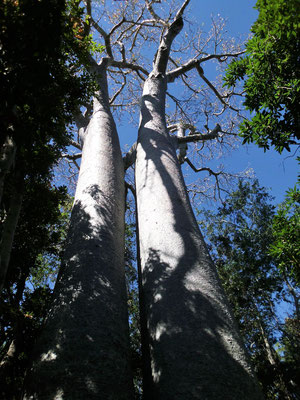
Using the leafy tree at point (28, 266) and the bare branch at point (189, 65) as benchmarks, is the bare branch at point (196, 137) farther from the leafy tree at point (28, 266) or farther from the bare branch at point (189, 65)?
the leafy tree at point (28, 266)

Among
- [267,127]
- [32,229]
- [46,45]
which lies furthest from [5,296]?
[267,127]

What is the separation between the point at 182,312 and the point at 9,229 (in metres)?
1.19

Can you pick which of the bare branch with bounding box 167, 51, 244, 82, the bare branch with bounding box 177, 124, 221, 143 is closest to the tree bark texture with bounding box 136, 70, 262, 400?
the bare branch with bounding box 177, 124, 221, 143

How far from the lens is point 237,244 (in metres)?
9.16

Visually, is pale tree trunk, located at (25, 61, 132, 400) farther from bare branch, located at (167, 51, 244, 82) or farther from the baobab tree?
bare branch, located at (167, 51, 244, 82)

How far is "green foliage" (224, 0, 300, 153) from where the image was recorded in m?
2.75

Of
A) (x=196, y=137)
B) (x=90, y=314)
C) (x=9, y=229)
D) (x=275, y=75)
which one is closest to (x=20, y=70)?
(x=9, y=229)

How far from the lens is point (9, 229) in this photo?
5.75 feet

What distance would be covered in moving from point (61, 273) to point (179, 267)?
2.88 ft

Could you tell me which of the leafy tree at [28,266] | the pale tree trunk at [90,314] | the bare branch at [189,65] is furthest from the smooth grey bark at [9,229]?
the bare branch at [189,65]

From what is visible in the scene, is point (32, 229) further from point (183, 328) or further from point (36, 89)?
point (183, 328)

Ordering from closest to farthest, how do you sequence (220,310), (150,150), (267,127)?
(220,310), (267,127), (150,150)

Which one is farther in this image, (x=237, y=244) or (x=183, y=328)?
(x=237, y=244)

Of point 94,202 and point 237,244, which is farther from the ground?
point 237,244
